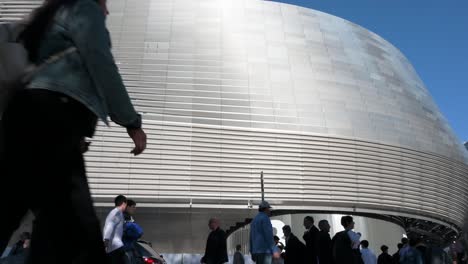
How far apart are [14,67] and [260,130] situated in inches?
785

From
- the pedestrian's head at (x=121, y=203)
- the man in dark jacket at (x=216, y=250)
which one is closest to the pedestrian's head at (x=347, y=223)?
the man in dark jacket at (x=216, y=250)

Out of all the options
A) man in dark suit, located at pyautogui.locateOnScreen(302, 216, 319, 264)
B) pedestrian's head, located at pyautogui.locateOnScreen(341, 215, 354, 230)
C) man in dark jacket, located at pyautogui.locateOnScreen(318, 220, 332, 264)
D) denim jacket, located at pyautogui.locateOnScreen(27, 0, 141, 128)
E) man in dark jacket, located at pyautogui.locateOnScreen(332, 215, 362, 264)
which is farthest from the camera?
man in dark suit, located at pyautogui.locateOnScreen(302, 216, 319, 264)

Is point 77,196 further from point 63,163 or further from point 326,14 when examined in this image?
point 326,14

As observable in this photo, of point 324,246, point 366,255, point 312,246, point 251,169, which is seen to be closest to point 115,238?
point 324,246

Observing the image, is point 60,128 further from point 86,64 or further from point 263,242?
point 263,242

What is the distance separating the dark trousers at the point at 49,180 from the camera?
1571mm

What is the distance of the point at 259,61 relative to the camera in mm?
23906

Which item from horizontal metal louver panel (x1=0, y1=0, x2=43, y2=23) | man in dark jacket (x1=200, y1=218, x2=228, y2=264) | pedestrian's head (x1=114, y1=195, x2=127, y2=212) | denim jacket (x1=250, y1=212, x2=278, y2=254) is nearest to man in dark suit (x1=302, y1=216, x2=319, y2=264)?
denim jacket (x1=250, y1=212, x2=278, y2=254)

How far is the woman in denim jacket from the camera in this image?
157 cm

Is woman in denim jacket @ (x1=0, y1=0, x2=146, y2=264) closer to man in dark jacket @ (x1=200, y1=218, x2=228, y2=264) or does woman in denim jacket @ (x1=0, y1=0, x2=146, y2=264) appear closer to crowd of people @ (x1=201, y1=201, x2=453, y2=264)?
crowd of people @ (x1=201, y1=201, x2=453, y2=264)

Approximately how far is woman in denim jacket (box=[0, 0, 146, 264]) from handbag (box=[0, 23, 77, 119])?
2 centimetres

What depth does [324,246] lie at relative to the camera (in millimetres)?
8164

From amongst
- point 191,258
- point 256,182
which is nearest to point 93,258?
point 191,258

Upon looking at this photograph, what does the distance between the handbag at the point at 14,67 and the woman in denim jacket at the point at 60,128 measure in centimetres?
2
